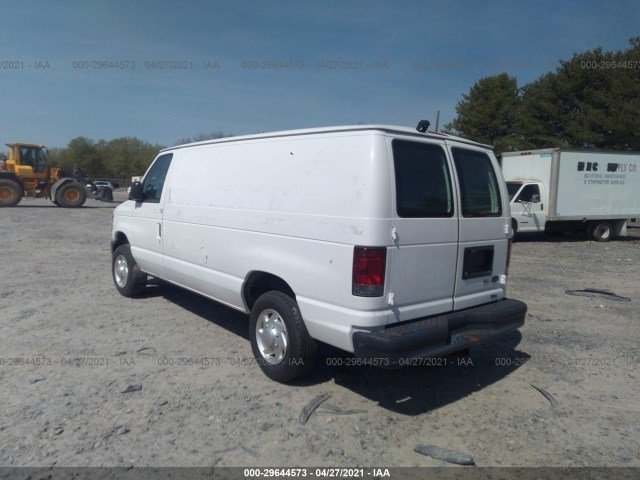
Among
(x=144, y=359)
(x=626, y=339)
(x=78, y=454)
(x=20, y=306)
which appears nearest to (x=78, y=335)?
(x=144, y=359)

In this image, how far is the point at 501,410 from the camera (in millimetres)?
3807

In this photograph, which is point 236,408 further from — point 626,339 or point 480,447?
point 626,339

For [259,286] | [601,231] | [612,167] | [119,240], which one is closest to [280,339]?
[259,286]

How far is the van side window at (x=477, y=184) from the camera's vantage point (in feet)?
13.4

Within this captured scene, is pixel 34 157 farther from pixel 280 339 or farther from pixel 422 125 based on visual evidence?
pixel 422 125

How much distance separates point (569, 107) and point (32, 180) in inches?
1400

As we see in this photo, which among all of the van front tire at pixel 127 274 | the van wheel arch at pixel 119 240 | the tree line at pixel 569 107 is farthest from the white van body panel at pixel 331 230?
the tree line at pixel 569 107

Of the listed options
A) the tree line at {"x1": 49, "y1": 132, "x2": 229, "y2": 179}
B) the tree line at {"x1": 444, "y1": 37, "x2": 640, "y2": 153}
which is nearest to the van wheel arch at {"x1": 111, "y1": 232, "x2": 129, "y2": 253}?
the tree line at {"x1": 444, "y1": 37, "x2": 640, "y2": 153}

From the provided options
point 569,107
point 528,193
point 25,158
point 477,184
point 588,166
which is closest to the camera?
Answer: point 477,184

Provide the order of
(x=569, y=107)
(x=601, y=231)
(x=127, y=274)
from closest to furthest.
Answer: (x=127, y=274) → (x=601, y=231) → (x=569, y=107)

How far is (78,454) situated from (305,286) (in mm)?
1941

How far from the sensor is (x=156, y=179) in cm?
614

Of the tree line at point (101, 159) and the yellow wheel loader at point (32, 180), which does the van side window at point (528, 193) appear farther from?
the tree line at point (101, 159)

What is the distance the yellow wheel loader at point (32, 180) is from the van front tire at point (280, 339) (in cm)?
2333
